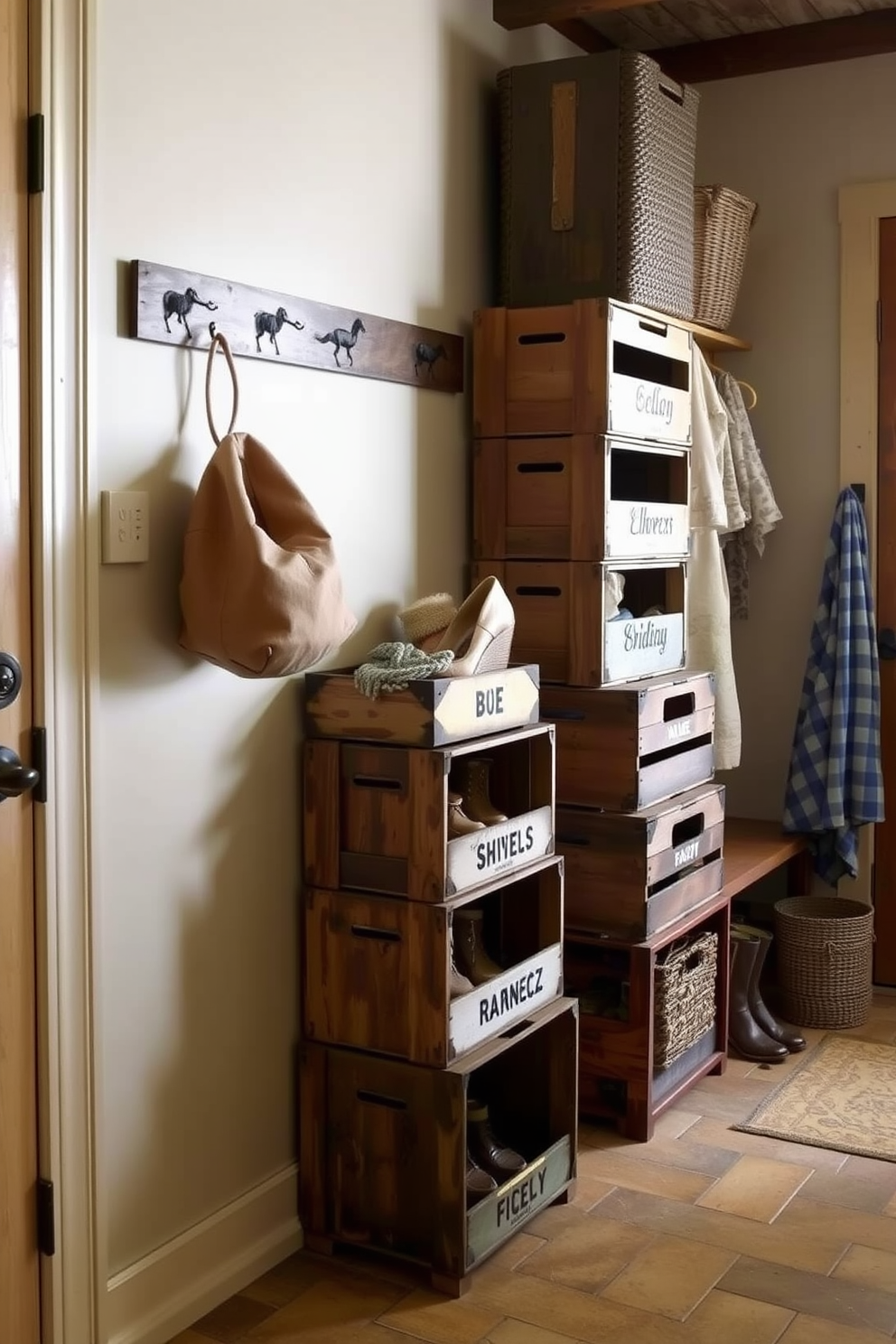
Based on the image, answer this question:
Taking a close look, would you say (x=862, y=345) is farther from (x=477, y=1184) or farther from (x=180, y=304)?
(x=477, y=1184)

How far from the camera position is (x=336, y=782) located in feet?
7.93

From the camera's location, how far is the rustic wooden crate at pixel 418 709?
2.33m

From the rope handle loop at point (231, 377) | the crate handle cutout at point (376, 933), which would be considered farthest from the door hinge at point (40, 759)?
the crate handle cutout at point (376, 933)

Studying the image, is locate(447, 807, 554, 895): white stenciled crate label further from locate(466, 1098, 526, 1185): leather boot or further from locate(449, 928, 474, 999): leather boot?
locate(466, 1098, 526, 1185): leather boot

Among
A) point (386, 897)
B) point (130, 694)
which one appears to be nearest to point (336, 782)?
point (386, 897)

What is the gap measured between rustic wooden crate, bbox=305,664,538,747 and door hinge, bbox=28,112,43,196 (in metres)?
0.90

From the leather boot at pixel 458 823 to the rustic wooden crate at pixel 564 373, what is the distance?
33.4 inches

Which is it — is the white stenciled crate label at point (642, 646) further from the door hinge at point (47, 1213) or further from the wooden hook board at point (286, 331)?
the door hinge at point (47, 1213)

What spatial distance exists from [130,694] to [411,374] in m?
0.99

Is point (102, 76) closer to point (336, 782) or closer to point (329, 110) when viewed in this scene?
point (329, 110)

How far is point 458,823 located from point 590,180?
1.38 metres

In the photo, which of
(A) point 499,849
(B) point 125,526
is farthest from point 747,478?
(B) point 125,526

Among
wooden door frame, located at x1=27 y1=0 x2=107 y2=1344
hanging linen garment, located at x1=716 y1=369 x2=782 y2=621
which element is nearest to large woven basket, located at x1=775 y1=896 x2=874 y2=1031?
hanging linen garment, located at x1=716 y1=369 x2=782 y2=621

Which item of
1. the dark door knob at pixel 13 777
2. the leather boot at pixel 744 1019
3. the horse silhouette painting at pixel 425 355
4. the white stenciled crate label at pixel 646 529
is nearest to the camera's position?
the dark door knob at pixel 13 777
